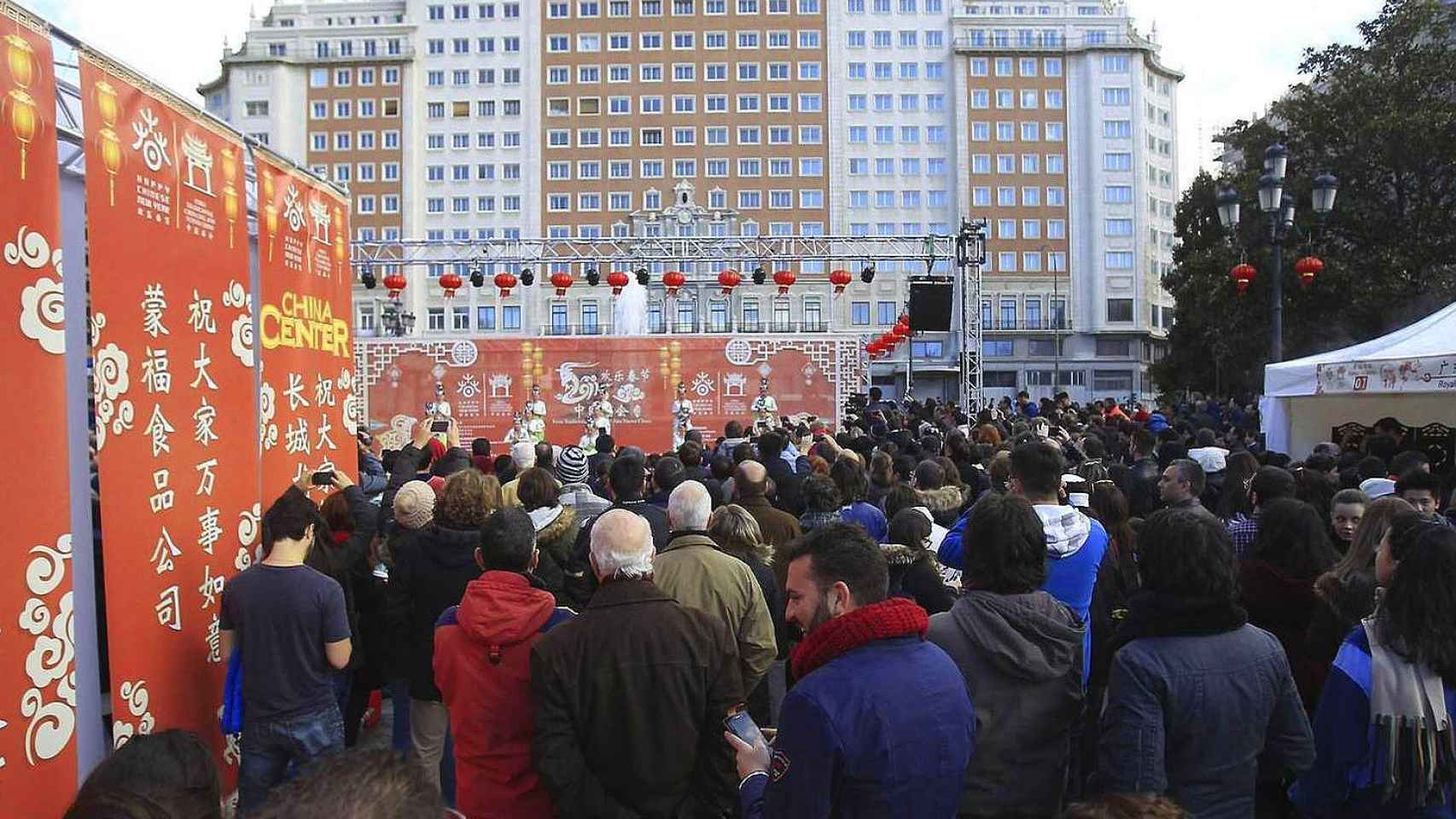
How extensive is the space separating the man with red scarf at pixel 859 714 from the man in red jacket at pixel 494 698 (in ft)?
3.62

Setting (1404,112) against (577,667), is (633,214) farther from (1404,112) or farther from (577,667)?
(577,667)

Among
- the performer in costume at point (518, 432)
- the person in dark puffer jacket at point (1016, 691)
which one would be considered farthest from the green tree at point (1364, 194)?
the person in dark puffer jacket at point (1016, 691)

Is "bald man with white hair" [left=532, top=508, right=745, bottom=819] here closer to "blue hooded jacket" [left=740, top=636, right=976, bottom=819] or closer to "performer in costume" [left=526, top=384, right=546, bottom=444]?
"blue hooded jacket" [left=740, top=636, right=976, bottom=819]

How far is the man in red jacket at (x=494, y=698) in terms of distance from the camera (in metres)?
3.39

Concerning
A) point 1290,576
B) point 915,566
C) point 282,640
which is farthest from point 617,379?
point 1290,576

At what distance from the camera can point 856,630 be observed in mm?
2369

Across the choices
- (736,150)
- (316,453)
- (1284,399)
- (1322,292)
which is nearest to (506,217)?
(736,150)

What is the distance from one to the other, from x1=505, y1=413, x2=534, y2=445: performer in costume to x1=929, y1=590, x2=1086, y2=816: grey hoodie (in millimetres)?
19975

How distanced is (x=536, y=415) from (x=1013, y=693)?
20.8 m

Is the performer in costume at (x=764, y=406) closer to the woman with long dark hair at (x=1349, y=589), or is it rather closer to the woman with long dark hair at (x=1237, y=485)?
the woman with long dark hair at (x=1237, y=485)

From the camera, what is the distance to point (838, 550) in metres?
2.54

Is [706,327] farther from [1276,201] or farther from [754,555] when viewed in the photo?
[754,555]

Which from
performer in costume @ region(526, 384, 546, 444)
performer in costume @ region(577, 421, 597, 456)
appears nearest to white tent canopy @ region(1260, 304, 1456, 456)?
performer in costume @ region(577, 421, 597, 456)

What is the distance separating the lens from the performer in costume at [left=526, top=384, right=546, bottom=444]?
74.8ft
